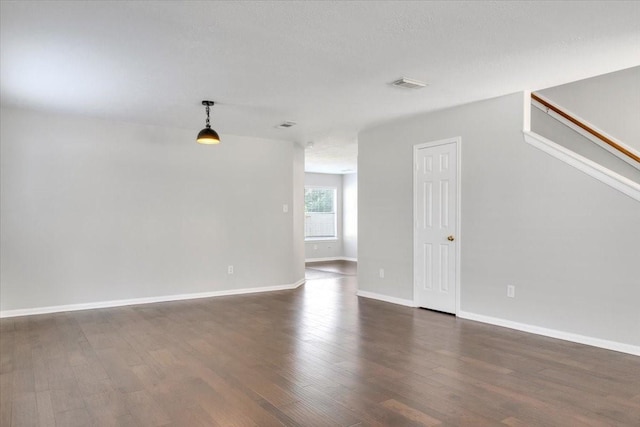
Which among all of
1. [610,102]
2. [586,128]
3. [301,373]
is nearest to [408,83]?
[586,128]

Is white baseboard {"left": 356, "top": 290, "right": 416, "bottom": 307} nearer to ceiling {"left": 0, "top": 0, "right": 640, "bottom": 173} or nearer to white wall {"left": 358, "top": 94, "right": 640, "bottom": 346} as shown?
white wall {"left": 358, "top": 94, "right": 640, "bottom": 346}

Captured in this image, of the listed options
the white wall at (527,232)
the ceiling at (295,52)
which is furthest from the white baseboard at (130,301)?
the ceiling at (295,52)

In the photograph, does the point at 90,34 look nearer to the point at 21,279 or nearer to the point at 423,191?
the point at 21,279

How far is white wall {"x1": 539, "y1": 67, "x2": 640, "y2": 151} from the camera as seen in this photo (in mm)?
4664

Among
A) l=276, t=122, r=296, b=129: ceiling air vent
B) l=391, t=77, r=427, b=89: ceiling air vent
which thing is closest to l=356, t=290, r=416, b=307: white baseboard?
l=276, t=122, r=296, b=129: ceiling air vent

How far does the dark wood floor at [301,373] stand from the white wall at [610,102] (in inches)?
103

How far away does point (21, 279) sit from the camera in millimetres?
5086

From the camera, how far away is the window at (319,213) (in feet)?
37.9

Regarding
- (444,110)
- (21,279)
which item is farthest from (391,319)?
(21,279)

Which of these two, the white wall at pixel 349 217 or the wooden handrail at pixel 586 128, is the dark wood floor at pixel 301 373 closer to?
the wooden handrail at pixel 586 128

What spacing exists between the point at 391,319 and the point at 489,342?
1.19 meters

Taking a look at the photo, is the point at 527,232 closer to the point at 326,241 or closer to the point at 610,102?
the point at 610,102

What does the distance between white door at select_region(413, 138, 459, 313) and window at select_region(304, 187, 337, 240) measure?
618cm

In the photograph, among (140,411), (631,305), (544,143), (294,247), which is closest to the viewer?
(140,411)
